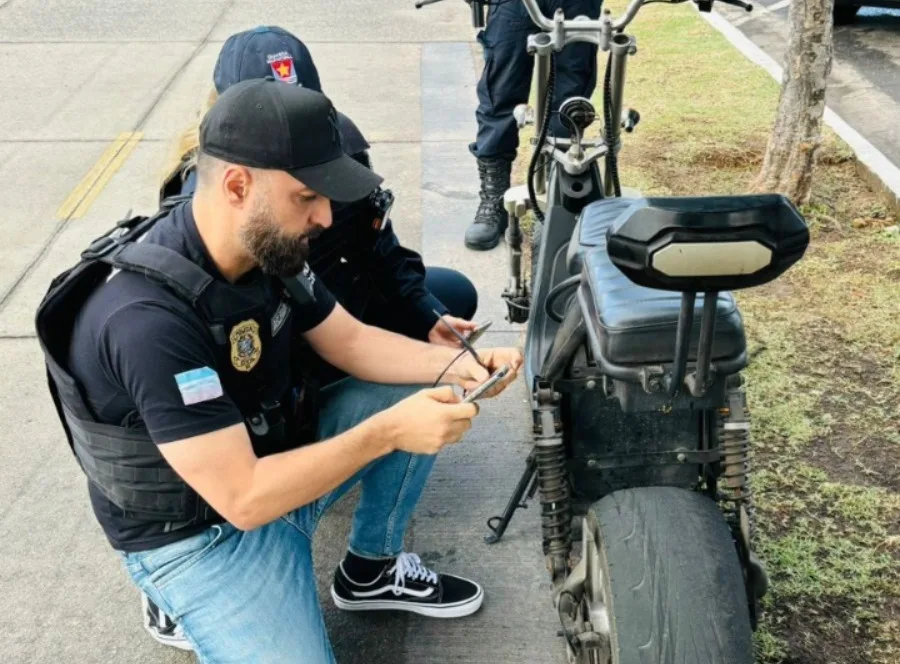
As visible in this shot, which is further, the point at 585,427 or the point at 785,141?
the point at 785,141

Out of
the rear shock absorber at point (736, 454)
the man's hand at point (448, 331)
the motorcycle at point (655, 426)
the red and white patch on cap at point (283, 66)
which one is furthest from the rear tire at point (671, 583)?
the red and white patch on cap at point (283, 66)

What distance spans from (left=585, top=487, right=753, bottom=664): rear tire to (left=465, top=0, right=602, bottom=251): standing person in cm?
264

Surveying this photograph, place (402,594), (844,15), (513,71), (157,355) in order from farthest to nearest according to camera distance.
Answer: (844,15) < (513,71) < (402,594) < (157,355)

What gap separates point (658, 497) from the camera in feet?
6.06

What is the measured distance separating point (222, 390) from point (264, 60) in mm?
1099

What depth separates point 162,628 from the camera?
2580 millimetres

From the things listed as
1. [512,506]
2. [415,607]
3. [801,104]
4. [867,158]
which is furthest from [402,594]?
[867,158]

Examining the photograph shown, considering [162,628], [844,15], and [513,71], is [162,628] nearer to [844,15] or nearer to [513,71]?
[513,71]

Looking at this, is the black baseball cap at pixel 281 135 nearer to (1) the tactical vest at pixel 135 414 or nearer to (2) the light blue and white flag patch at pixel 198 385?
(1) the tactical vest at pixel 135 414

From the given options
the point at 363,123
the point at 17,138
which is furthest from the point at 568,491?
the point at 17,138

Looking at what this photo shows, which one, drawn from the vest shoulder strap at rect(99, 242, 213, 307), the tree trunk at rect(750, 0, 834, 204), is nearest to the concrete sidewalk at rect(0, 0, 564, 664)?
the vest shoulder strap at rect(99, 242, 213, 307)

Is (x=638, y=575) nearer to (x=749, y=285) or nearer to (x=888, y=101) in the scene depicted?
(x=749, y=285)

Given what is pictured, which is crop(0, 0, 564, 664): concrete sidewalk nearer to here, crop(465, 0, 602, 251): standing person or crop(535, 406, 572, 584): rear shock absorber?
crop(465, 0, 602, 251): standing person

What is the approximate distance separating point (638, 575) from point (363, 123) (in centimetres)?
537
